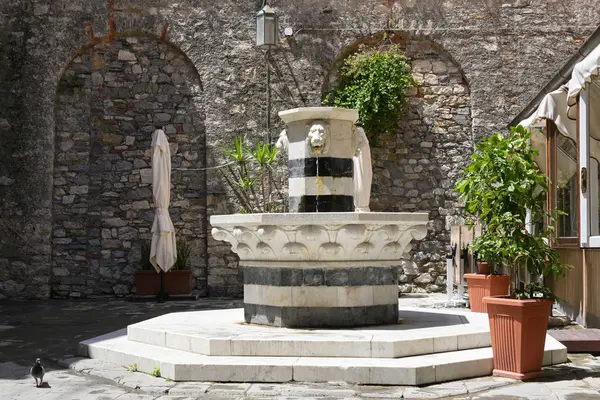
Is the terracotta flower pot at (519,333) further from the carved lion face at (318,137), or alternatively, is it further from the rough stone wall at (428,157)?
the rough stone wall at (428,157)

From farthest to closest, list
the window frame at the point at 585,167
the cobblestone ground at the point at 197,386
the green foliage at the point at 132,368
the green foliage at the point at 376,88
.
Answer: the green foliage at the point at 376,88
the window frame at the point at 585,167
the green foliage at the point at 132,368
the cobblestone ground at the point at 197,386

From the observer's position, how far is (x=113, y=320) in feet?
34.3

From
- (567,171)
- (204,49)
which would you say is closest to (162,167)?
(204,49)

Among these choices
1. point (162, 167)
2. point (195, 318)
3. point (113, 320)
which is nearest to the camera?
point (195, 318)

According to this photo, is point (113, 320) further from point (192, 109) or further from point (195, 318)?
point (192, 109)

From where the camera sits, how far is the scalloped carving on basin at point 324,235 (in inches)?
286

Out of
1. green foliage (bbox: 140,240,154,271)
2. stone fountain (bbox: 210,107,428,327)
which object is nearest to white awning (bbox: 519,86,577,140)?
stone fountain (bbox: 210,107,428,327)

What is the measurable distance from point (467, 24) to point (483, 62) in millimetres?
683

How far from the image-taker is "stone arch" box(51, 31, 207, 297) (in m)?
14.1

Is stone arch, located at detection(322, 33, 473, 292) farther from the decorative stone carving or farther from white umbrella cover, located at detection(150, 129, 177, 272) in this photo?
the decorative stone carving

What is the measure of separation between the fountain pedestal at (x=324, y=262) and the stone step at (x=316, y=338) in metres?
0.21

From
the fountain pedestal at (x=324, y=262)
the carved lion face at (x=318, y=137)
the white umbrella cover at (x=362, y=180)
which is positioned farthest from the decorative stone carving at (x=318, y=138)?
the white umbrella cover at (x=362, y=180)

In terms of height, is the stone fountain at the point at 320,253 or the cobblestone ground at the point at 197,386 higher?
the stone fountain at the point at 320,253

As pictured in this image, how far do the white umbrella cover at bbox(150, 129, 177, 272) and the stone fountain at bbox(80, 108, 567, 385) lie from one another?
402 centimetres
